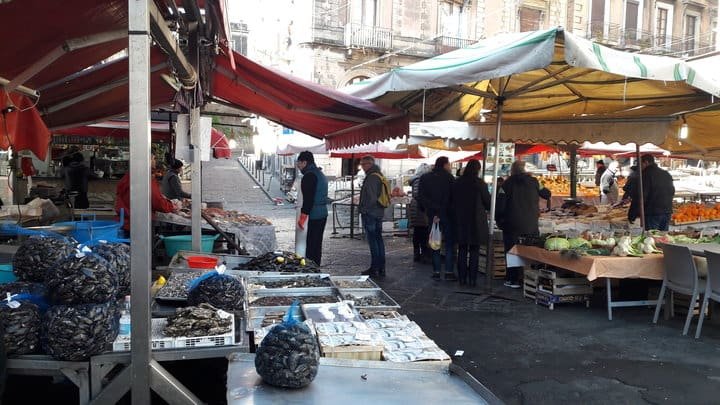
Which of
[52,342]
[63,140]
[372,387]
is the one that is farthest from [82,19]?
[63,140]

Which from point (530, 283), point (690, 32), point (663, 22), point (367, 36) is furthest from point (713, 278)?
point (690, 32)

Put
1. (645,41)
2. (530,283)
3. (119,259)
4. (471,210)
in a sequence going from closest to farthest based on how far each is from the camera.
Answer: (119,259) → (530,283) → (471,210) → (645,41)

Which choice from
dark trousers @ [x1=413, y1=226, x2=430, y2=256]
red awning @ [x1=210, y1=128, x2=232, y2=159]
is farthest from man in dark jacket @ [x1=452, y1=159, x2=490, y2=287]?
red awning @ [x1=210, y1=128, x2=232, y2=159]

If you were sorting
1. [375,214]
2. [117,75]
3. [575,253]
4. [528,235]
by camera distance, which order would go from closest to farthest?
[117,75] < [575,253] < [528,235] < [375,214]

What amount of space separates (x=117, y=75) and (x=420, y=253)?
688cm

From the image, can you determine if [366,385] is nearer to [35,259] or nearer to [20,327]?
[20,327]

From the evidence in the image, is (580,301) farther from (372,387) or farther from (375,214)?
(372,387)

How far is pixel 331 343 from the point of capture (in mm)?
3322

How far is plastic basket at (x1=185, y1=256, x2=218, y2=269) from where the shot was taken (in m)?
5.37

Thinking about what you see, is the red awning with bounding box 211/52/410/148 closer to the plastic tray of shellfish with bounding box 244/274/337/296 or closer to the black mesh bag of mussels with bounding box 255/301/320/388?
the plastic tray of shellfish with bounding box 244/274/337/296

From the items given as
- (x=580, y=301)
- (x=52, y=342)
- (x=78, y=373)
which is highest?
(x=52, y=342)

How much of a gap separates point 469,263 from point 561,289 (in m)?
1.58

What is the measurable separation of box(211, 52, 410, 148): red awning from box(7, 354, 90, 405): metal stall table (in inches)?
121

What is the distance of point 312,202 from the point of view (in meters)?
8.09
